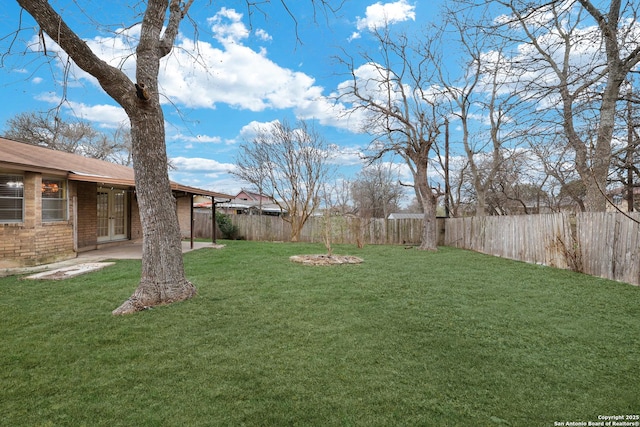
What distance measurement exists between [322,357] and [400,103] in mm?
13434

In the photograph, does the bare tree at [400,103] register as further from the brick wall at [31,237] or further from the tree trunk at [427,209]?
the brick wall at [31,237]

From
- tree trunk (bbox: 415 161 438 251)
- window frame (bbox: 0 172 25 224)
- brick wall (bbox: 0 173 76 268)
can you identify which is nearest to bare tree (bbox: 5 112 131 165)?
window frame (bbox: 0 172 25 224)

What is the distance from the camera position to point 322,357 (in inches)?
107

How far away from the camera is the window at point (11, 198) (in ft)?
24.1

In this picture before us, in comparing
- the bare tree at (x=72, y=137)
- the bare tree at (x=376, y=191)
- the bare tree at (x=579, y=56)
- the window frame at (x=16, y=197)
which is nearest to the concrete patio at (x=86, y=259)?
the window frame at (x=16, y=197)

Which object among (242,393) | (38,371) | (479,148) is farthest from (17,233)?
(479,148)

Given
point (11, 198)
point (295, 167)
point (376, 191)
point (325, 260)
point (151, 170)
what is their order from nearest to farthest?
point (151, 170) < point (11, 198) < point (325, 260) < point (295, 167) < point (376, 191)

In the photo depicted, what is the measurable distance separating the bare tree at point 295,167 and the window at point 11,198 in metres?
10.2

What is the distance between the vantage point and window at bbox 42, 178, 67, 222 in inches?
323

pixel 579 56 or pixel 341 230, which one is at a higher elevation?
pixel 579 56

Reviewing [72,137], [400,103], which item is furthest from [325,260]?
[72,137]

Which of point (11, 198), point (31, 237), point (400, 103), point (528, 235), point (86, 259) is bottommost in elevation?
point (86, 259)

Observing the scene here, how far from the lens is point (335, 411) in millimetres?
1981

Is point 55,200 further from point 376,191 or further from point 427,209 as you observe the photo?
point 376,191
